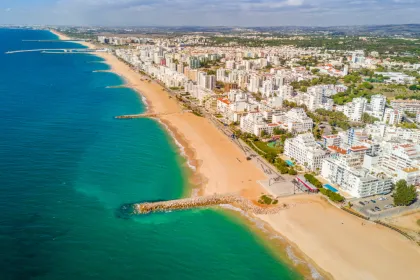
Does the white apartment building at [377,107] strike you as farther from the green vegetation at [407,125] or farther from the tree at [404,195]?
the tree at [404,195]

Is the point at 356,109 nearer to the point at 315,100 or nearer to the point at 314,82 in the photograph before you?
the point at 315,100

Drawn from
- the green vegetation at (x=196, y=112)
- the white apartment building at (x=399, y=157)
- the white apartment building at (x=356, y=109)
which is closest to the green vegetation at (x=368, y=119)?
the white apartment building at (x=356, y=109)

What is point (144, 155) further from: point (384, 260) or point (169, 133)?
point (384, 260)

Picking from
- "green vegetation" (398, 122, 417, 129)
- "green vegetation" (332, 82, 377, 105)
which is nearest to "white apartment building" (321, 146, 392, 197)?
"green vegetation" (398, 122, 417, 129)

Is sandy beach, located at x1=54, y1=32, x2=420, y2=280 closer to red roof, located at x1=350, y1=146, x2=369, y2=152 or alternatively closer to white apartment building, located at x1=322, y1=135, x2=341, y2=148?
red roof, located at x1=350, y1=146, x2=369, y2=152

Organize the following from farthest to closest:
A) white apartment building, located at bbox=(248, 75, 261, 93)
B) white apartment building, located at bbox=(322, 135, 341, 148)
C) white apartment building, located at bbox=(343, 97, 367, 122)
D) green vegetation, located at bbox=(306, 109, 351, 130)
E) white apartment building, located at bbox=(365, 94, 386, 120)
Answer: white apartment building, located at bbox=(248, 75, 261, 93) < white apartment building, located at bbox=(343, 97, 367, 122) < white apartment building, located at bbox=(365, 94, 386, 120) < green vegetation, located at bbox=(306, 109, 351, 130) < white apartment building, located at bbox=(322, 135, 341, 148)

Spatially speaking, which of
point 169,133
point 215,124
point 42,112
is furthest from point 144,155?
point 42,112

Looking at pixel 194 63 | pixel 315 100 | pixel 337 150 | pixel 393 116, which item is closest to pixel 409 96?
pixel 393 116
